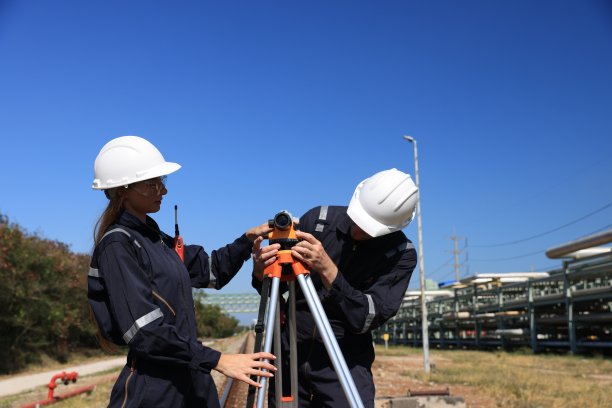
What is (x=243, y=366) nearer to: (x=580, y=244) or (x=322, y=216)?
(x=322, y=216)

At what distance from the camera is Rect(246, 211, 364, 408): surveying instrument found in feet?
7.62

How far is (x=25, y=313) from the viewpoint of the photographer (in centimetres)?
2130

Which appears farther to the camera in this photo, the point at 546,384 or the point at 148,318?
the point at 546,384

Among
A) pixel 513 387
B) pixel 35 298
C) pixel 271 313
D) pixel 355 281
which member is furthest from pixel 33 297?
pixel 271 313

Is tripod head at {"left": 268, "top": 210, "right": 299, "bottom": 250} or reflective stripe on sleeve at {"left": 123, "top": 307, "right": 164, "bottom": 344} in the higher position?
tripod head at {"left": 268, "top": 210, "right": 299, "bottom": 250}

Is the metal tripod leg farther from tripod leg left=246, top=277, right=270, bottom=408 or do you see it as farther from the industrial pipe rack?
the industrial pipe rack

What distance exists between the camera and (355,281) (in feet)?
9.62

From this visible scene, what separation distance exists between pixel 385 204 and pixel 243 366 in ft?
3.38

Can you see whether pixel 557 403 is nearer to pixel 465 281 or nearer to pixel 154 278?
pixel 154 278

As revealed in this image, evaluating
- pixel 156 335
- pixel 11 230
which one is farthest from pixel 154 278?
pixel 11 230

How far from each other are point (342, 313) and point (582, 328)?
2330cm

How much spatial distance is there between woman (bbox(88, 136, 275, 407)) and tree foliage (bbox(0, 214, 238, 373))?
19.3 meters

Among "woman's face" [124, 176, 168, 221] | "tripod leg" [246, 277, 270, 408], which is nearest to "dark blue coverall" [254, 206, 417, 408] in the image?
"tripod leg" [246, 277, 270, 408]

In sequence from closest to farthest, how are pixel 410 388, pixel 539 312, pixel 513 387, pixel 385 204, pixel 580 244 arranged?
pixel 385 204 < pixel 513 387 < pixel 410 388 < pixel 580 244 < pixel 539 312
